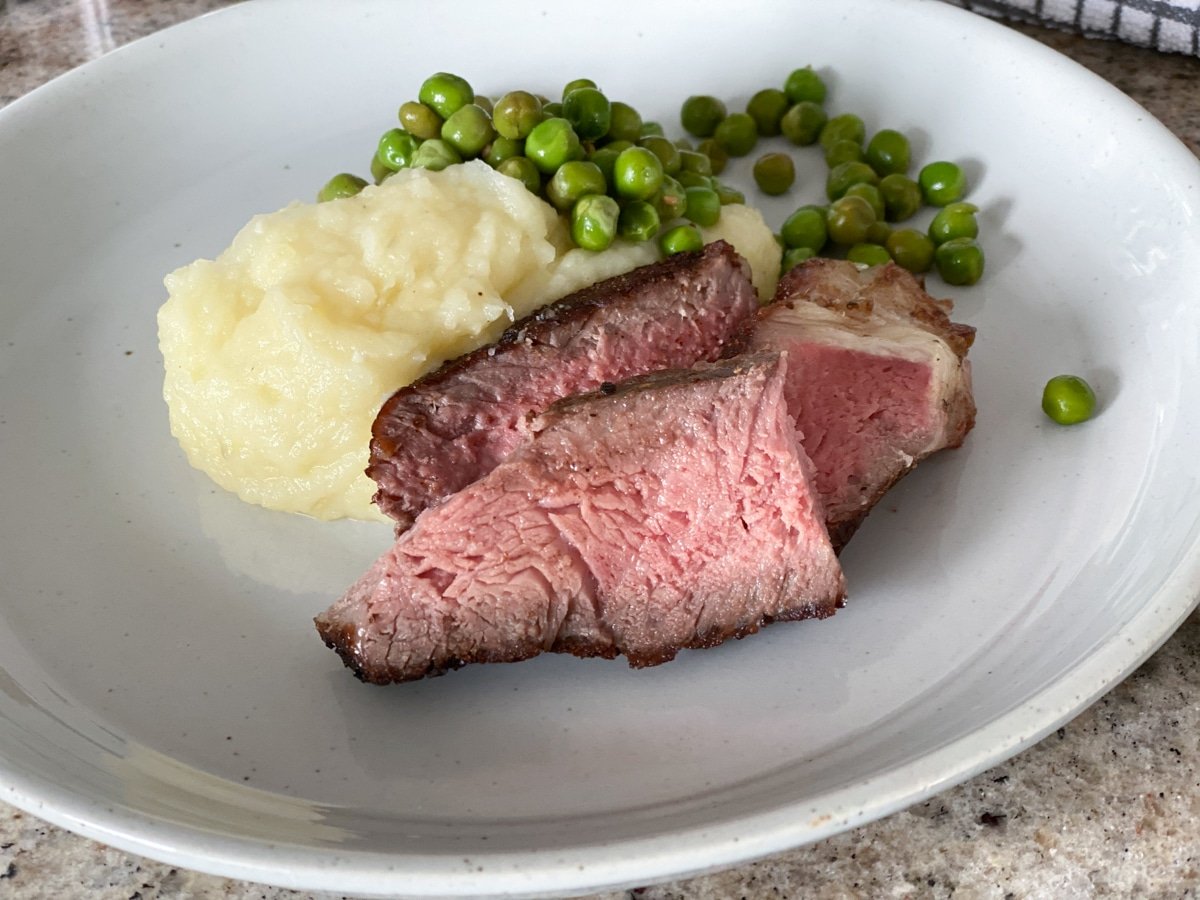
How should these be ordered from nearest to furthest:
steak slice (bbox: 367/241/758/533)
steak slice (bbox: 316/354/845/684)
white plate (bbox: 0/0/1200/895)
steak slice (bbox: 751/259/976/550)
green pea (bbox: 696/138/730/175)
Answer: white plate (bbox: 0/0/1200/895) → steak slice (bbox: 316/354/845/684) → steak slice (bbox: 367/241/758/533) → steak slice (bbox: 751/259/976/550) → green pea (bbox: 696/138/730/175)

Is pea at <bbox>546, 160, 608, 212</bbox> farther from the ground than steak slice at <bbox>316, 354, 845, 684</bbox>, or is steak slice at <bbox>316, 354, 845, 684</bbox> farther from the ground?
pea at <bbox>546, 160, 608, 212</bbox>

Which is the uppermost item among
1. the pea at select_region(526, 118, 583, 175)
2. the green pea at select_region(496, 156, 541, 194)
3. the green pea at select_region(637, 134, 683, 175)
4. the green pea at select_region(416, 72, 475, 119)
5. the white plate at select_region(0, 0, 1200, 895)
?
the green pea at select_region(416, 72, 475, 119)

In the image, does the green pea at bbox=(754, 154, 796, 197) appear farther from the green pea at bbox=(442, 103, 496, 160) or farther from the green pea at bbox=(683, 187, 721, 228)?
the green pea at bbox=(442, 103, 496, 160)

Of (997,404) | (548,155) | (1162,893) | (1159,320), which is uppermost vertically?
(548,155)

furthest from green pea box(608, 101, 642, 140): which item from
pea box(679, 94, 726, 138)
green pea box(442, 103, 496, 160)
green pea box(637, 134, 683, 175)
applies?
pea box(679, 94, 726, 138)

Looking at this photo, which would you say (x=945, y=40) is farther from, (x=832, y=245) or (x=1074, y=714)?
(x=1074, y=714)

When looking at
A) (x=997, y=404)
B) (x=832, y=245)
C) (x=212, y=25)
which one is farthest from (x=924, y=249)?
(x=212, y=25)
